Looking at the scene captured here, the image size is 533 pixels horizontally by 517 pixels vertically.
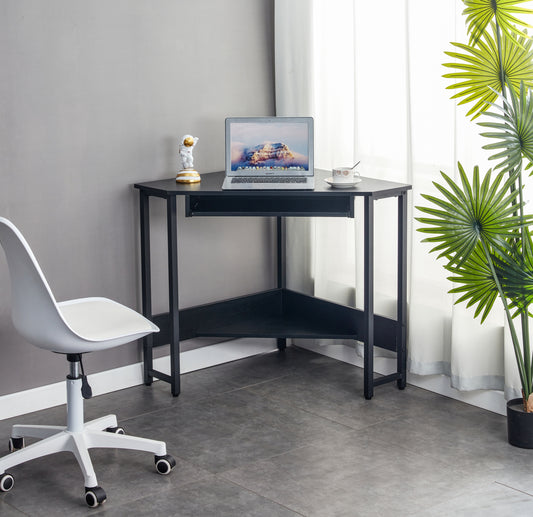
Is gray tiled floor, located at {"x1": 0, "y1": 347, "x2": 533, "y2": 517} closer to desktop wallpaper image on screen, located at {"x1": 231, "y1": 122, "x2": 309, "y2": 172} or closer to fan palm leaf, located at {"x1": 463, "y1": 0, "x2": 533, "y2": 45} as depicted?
desktop wallpaper image on screen, located at {"x1": 231, "y1": 122, "x2": 309, "y2": 172}

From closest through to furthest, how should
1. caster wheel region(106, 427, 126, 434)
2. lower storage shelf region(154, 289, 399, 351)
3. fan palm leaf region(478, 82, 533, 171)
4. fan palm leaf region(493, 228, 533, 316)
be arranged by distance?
fan palm leaf region(478, 82, 533, 171) < fan palm leaf region(493, 228, 533, 316) < caster wheel region(106, 427, 126, 434) < lower storage shelf region(154, 289, 399, 351)

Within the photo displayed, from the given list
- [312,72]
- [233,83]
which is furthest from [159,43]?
[312,72]

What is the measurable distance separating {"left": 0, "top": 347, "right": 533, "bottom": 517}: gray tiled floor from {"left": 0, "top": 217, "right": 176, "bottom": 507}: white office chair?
107 mm

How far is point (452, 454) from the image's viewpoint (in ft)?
10.7

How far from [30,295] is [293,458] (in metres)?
1.09

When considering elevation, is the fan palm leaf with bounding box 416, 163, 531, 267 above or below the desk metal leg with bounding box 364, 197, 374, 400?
above

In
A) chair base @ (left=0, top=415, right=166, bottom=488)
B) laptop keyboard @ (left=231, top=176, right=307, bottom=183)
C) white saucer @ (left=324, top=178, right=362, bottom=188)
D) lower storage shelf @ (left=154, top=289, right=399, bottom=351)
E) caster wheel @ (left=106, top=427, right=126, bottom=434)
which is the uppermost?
laptop keyboard @ (left=231, top=176, right=307, bottom=183)

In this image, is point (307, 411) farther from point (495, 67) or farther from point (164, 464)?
point (495, 67)

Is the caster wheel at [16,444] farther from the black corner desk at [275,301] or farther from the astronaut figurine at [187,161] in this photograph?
the astronaut figurine at [187,161]

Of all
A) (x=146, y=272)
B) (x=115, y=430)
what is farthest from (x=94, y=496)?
(x=146, y=272)

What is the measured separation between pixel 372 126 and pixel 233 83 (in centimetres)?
71

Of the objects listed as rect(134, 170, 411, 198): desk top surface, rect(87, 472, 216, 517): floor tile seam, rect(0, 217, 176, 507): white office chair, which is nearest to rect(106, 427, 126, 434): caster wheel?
rect(0, 217, 176, 507): white office chair

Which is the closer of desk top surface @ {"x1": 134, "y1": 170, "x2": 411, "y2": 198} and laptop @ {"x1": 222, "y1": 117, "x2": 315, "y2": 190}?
desk top surface @ {"x1": 134, "y1": 170, "x2": 411, "y2": 198}

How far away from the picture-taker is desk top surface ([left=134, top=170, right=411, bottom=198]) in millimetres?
3572
